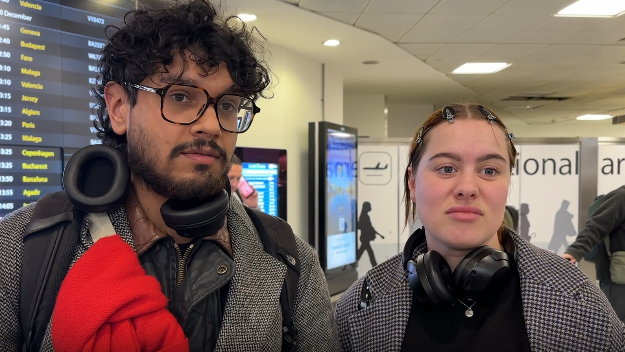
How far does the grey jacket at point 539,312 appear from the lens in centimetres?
136

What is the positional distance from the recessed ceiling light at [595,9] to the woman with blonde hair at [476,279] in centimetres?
381

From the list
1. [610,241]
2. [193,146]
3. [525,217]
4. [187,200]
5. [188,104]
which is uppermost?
[188,104]

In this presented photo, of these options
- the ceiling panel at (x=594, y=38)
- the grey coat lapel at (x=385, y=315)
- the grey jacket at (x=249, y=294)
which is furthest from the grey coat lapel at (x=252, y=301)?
the ceiling panel at (x=594, y=38)

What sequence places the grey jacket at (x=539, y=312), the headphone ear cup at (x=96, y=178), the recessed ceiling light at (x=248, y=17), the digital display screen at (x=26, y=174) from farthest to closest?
the recessed ceiling light at (x=248, y=17), the digital display screen at (x=26, y=174), the grey jacket at (x=539, y=312), the headphone ear cup at (x=96, y=178)

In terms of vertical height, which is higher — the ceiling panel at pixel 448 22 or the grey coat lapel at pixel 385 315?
the ceiling panel at pixel 448 22

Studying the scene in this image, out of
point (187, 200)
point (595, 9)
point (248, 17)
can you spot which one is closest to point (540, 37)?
point (595, 9)

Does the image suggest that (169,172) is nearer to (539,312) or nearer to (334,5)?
(539,312)

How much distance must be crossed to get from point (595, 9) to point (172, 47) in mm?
4760

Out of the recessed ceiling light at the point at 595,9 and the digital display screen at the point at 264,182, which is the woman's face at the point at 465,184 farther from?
the recessed ceiling light at the point at 595,9

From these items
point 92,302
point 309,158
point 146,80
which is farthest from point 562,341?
point 309,158

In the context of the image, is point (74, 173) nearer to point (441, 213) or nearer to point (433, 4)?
point (441, 213)

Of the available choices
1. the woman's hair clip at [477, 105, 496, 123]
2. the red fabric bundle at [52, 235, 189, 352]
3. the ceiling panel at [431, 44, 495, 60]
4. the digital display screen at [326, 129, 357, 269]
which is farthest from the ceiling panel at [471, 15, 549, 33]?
the red fabric bundle at [52, 235, 189, 352]

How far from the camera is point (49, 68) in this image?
2223 millimetres

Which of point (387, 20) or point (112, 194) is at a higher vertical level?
point (387, 20)
